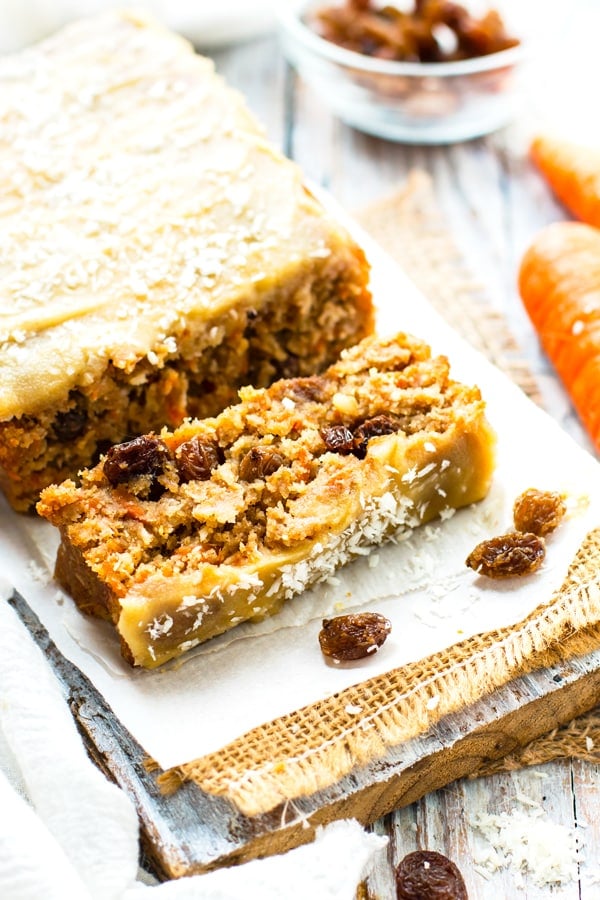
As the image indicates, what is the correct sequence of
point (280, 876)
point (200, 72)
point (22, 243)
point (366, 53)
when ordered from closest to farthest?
point (280, 876), point (22, 243), point (200, 72), point (366, 53)

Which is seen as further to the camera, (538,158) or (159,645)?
(538,158)

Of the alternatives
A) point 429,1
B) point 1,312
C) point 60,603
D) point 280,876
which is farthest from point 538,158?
point 280,876

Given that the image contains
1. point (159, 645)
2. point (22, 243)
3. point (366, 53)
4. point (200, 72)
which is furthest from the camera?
point (366, 53)

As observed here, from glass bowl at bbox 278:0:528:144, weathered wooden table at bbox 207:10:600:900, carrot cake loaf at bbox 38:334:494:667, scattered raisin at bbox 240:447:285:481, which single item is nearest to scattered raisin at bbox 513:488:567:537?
carrot cake loaf at bbox 38:334:494:667

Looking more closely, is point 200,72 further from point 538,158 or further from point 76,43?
point 538,158

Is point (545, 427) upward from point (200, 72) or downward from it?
downward

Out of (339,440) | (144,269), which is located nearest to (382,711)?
(339,440)
